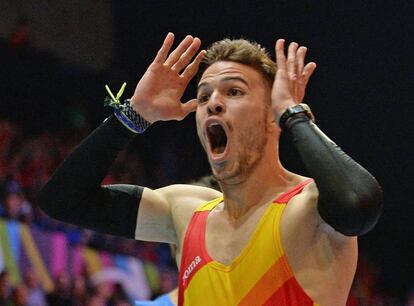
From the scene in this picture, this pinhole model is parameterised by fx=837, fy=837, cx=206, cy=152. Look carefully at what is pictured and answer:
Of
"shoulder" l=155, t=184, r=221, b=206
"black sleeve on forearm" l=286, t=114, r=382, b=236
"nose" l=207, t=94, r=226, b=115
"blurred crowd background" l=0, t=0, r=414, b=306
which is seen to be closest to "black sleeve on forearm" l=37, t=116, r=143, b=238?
"shoulder" l=155, t=184, r=221, b=206

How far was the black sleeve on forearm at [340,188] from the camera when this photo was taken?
7.30 feet

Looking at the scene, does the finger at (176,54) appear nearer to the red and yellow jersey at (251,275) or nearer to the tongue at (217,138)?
the tongue at (217,138)

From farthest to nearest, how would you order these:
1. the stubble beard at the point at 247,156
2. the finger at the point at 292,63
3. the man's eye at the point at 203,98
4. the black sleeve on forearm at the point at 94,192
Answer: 1. the black sleeve on forearm at the point at 94,192
2. the man's eye at the point at 203,98
3. the stubble beard at the point at 247,156
4. the finger at the point at 292,63

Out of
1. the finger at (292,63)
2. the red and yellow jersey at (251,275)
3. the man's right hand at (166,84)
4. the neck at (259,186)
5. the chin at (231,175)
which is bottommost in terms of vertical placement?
the red and yellow jersey at (251,275)

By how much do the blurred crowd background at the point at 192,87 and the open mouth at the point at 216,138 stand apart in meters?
5.65

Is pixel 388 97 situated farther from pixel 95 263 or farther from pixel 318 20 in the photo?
pixel 95 263

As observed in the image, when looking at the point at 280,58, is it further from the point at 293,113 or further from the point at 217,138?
the point at 217,138

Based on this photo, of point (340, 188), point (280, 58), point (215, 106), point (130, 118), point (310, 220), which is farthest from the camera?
point (130, 118)

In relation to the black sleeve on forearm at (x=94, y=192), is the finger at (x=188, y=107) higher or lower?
higher

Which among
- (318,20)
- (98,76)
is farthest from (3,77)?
(318,20)

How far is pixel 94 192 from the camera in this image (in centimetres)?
296

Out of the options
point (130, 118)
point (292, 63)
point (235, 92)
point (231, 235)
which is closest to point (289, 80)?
point (292, 63)

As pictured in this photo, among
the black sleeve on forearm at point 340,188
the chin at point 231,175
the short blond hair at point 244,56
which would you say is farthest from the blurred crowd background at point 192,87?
the black sleeve on forearm at point 340,188

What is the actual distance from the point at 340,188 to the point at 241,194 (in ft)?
1.73
